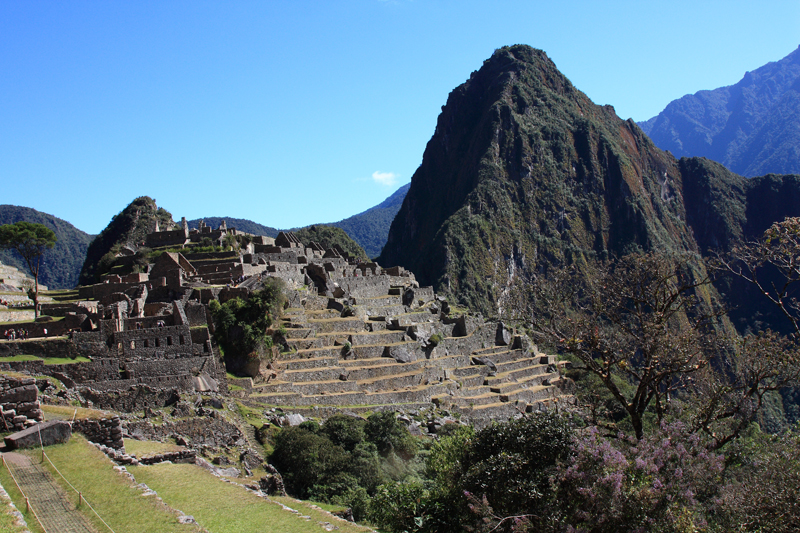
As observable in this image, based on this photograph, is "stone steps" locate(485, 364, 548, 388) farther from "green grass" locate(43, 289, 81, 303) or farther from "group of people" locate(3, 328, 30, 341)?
"group of people" locate(3, 328, 30, 341)

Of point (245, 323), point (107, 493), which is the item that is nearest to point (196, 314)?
point (245, 323)

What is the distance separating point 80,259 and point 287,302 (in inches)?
3648

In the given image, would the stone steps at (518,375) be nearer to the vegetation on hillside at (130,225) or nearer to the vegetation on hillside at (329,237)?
the vegetation on hillside at (329,237)

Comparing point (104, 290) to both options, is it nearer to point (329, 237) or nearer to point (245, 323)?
point (245, 323)

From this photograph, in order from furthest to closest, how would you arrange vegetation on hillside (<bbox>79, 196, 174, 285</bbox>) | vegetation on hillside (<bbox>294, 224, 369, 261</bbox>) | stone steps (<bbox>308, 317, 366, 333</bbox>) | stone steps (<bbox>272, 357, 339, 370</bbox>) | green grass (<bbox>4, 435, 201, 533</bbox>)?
vegetation on hillside (<bbox>294, 224, 369, 261</bbox>) → vegetation on hillside (<bbox>79, 196, 174, 285</bbox>) → stone steps (<bbox>308, 317, 366, 333</bbox>) → stone steps (<bbox>272, 357, 339, 370</bbox>) → green grass (<bbox>4, 435, 201, 533</bbox>)

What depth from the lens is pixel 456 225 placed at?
153 meters

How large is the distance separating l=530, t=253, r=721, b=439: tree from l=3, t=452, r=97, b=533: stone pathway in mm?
12079

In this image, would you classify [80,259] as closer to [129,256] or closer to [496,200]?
[129,256]

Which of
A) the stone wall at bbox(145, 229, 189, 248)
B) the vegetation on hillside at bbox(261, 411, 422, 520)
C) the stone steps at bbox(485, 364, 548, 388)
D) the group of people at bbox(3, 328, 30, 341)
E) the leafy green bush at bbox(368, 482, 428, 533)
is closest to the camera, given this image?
the leafy green bush at bbox(368, 482, 428, 533)

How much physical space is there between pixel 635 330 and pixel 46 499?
1635cm

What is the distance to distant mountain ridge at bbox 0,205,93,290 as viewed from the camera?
315 feet

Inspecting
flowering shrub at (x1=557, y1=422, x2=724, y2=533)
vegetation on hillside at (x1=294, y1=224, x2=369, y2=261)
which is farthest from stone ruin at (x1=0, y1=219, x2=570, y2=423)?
vegetation on hillside at (x1=294, y1=224, x2=369, y2=261)

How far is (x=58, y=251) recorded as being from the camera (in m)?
108

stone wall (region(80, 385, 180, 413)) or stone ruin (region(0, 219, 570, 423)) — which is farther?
stone ruin (region(0, 219, 570, 423))
